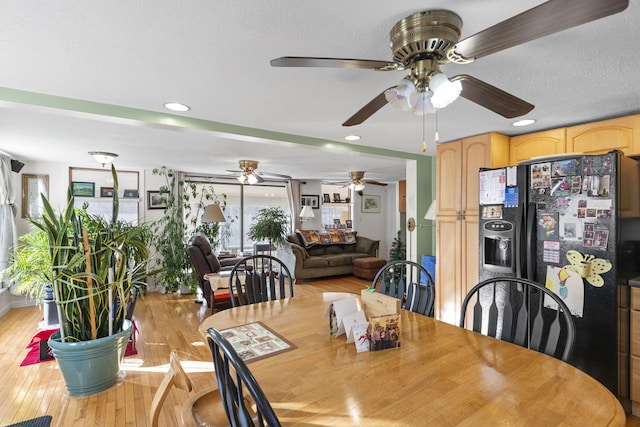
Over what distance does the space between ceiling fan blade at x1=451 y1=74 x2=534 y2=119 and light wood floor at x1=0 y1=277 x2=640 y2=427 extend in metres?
2.18

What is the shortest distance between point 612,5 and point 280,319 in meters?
1.67

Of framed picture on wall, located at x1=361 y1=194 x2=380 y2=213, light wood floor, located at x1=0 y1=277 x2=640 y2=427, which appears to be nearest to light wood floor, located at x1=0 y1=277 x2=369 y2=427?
light wood floor, located at x1=0 y1=277 x2=640 y2=427

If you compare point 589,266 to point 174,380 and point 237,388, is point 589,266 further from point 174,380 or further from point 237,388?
point 174,380

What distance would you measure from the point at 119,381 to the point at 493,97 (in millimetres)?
3226

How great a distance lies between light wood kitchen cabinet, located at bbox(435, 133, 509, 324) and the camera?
10.6ft

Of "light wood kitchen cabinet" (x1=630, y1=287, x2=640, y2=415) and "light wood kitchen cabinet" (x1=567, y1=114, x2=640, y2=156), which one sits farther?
"light wood kitchen cabinet" (x1=567, y1=114, x2=640, y2=156)

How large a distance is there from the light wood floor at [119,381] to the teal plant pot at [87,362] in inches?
2.8

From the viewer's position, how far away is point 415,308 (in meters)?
1.95

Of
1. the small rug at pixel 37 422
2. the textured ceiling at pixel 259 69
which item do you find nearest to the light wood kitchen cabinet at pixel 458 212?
the textured ceiling at pixel 259 69

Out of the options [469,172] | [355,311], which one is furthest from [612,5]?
[469,172]

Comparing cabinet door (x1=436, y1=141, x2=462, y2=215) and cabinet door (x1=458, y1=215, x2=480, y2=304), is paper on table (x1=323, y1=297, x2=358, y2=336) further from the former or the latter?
cabinet door (x1=436, y1=141, x2=462, y2=215)

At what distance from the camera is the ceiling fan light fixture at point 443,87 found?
1.22 m

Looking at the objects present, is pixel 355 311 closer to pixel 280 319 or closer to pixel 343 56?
pixel 280 319

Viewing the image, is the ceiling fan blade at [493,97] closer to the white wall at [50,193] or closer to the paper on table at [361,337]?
the paper on table at [361,337]
